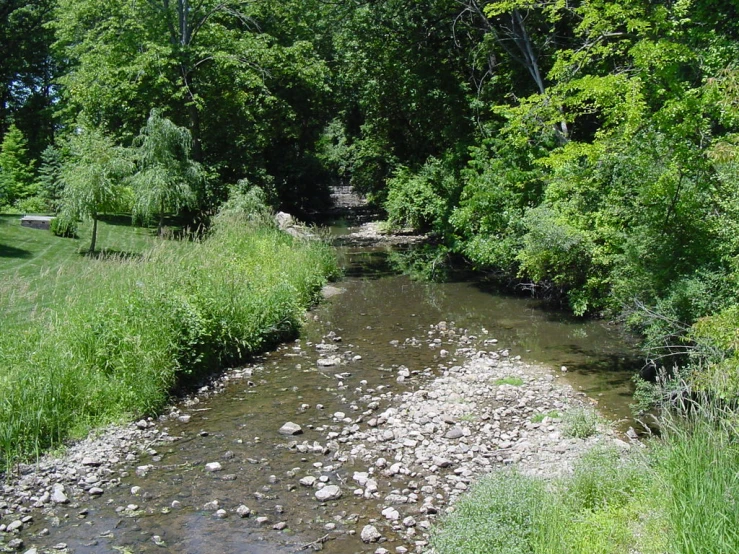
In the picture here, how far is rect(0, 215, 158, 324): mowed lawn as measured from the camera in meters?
9.55

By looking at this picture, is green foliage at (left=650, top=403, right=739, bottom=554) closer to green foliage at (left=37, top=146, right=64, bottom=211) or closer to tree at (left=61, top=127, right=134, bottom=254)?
tree at (left=61, top=127, right=134, bottom=254)

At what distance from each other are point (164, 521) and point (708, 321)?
19.7 feet

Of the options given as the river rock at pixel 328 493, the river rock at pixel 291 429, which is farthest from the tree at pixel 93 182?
the river rock at pixel 328 493

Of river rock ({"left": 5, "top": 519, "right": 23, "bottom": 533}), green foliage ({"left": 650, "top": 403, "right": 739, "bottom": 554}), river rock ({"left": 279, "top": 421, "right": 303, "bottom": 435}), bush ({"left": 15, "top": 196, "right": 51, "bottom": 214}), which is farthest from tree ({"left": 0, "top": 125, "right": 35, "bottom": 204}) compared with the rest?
green foliage ({"left": 650, "top": 403, "right": 739, "bottom": 554})

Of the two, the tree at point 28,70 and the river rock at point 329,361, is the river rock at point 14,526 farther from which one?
the tree at point 28,70

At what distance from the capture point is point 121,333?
951 centimetres

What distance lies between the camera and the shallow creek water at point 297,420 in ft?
20.9

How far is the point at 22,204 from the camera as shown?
24.1 meters

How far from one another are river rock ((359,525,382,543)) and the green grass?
15.1ft

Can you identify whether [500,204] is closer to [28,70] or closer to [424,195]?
[424,195]

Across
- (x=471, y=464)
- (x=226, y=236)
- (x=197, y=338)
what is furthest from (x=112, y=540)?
(x=226, y=236)

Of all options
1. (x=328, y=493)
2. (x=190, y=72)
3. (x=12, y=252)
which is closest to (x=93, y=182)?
(x=12, y=252)

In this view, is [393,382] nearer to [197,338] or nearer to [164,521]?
[197,338]

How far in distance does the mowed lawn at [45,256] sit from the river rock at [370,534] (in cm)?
586
